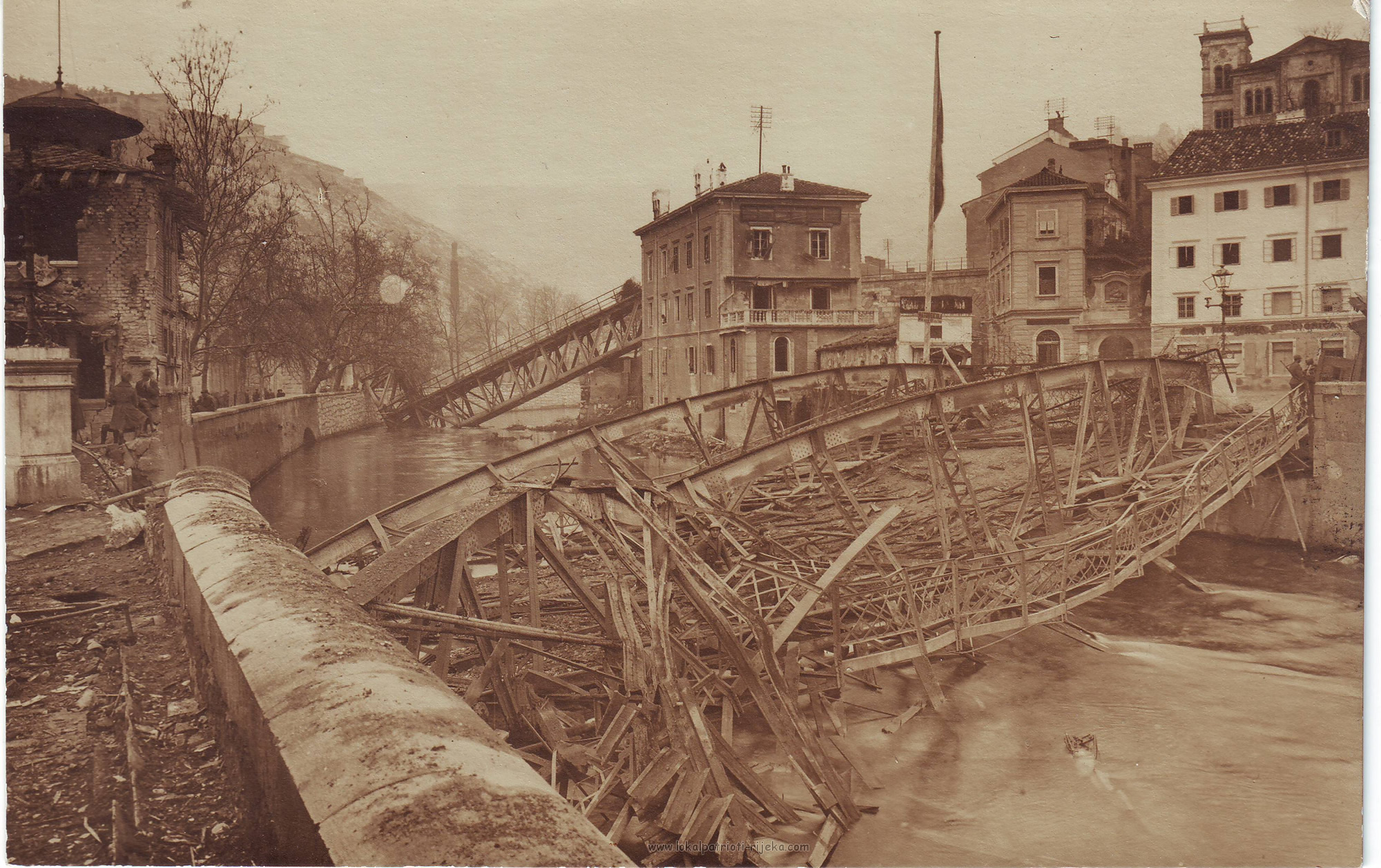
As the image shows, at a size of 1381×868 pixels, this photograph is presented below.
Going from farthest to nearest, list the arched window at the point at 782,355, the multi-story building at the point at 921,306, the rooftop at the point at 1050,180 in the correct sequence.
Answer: the arched window at the point at 782,355 < the multi-story building at the point at 921,306 < the rooftop at the point at 1050,180

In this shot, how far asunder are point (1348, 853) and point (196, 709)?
5646 millimetres

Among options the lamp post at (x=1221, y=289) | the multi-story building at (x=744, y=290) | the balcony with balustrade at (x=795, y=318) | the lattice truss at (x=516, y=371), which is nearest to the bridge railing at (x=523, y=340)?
the lattice truss at (x=516, y=371)

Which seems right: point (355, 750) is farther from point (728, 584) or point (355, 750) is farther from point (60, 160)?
point (728, 584)

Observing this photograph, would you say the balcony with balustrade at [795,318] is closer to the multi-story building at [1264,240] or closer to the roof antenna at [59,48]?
the multi-story building at [1264,240]

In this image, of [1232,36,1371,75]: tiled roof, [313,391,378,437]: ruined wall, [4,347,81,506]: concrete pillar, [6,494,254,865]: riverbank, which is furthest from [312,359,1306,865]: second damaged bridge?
[1232,36,1371,75]: tiled roof

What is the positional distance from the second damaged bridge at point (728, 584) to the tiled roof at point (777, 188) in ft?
5.16

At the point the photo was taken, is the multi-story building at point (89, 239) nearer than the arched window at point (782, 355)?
Yes

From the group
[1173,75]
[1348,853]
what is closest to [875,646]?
[1348,853]

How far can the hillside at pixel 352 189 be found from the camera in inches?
222

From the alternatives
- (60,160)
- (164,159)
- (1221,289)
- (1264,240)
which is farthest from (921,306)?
(60,160)

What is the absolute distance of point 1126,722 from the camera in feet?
23.0

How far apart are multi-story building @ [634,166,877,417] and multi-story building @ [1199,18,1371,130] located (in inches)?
97.7

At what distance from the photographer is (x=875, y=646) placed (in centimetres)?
757

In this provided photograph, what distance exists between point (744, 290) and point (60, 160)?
4885 mm
